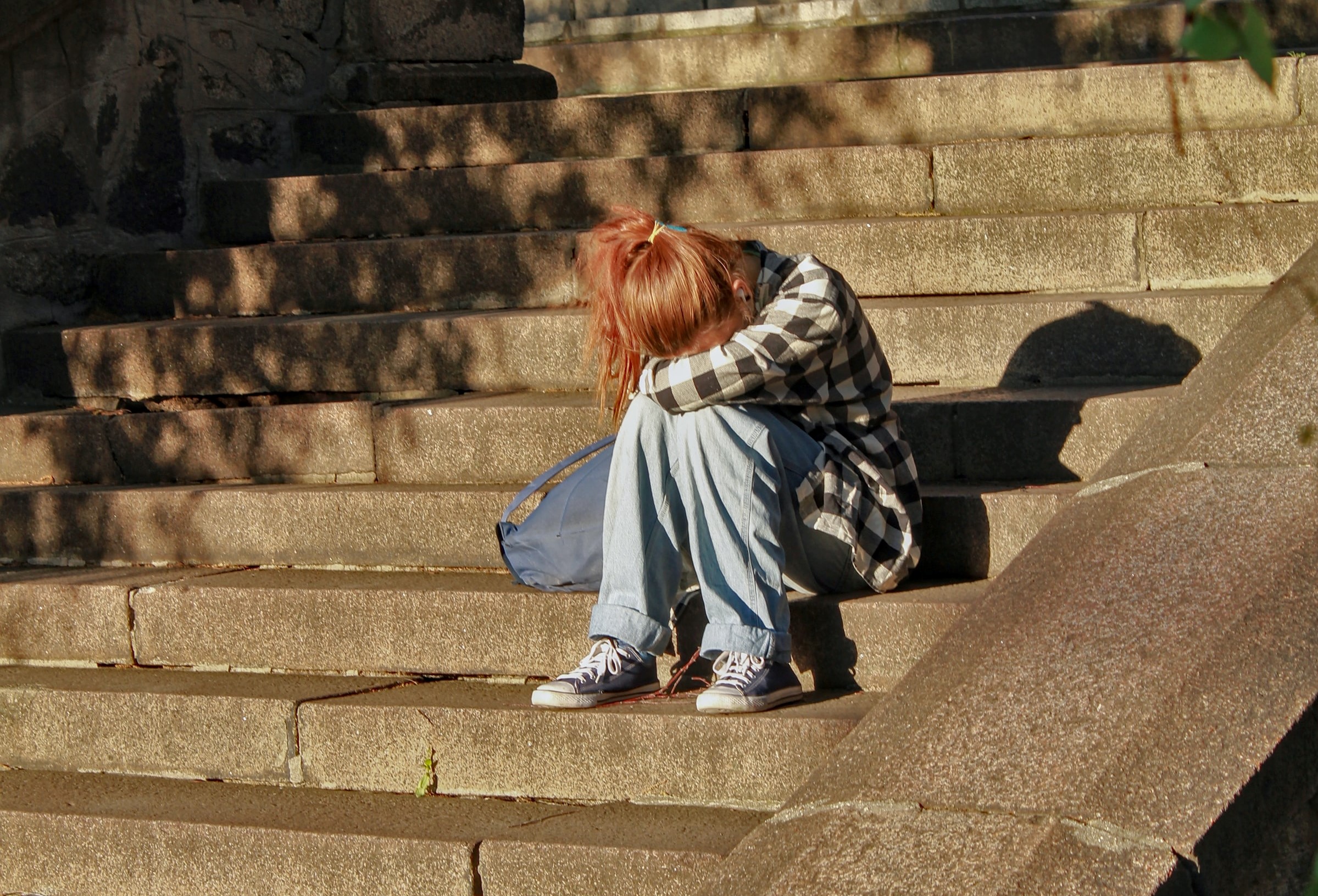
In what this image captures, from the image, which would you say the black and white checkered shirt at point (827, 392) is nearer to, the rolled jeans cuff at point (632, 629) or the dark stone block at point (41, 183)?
the rolled jeans cuff at point (632, 629)

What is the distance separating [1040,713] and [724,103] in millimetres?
3394

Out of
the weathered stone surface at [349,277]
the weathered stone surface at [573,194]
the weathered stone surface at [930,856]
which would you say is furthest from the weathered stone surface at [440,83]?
the weathered stone surface at [930,856]

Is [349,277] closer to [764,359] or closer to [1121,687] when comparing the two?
[764,359]

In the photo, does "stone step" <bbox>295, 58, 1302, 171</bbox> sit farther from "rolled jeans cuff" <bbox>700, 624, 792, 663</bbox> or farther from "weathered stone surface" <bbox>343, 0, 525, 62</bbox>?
"rolled jeans cuff" <bbox>700, 624, 792, 663</bbox>

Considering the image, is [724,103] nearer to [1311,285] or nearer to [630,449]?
[630,449]

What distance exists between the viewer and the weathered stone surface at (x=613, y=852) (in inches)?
107

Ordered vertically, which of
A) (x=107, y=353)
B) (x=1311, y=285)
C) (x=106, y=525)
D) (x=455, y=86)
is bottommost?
(x=106, y=525)

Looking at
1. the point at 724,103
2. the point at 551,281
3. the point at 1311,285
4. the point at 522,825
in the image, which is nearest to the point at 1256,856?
the point at 1311,285

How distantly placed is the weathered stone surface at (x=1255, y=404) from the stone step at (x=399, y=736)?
0.78 meters

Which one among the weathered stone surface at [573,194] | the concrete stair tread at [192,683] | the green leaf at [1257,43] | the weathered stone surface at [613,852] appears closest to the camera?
the green leaf at [1257,43]

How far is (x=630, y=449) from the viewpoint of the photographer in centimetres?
314

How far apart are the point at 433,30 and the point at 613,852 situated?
427 cm

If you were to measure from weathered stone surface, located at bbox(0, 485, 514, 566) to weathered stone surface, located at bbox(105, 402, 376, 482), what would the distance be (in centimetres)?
12

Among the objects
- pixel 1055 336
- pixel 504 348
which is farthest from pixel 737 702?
pixel 504 348
